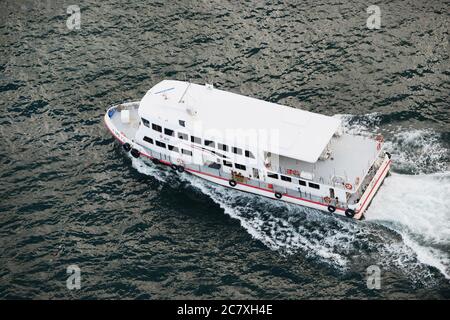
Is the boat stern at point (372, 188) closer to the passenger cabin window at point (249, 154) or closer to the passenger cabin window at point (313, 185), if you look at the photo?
the passenger cabin window at point (313, 185)

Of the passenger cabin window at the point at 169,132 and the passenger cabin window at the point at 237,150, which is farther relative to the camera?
the passenger cabin window at the point at 169,132

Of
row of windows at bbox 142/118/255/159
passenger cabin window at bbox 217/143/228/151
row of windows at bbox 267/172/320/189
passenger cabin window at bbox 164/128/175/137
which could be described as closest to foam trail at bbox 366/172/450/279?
row of windows at bbox 267/172/320/189

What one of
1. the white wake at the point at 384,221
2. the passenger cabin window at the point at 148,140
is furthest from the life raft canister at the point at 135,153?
the passenger cabin window at the point at 148,140

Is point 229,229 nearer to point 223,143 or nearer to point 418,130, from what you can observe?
point 223,143

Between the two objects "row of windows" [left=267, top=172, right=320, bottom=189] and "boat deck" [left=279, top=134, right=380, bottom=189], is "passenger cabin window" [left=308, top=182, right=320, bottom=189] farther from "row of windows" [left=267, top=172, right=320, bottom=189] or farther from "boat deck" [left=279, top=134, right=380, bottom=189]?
"boat deck" [left=279, top=134, right=380, bottom=189]

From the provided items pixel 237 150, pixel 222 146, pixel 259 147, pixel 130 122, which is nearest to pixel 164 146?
pixel 130 122
